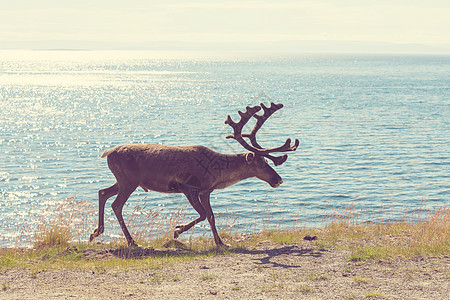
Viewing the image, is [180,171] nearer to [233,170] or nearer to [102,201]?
[233,170]

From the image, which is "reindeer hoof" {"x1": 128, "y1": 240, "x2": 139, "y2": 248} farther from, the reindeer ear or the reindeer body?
the reindeer ear

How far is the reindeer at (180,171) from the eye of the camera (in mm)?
11422

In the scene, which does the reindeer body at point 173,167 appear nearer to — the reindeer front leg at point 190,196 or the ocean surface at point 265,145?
the reindeer front leg at point 190,196

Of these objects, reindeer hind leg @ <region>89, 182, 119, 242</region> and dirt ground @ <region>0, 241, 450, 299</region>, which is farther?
reindeer hind leg @ <region>89, 182, 119, 242</region>

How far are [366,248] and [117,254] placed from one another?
4.91 meters

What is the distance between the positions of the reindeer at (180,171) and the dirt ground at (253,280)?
70.4 inches

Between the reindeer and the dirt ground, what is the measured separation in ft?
5.87

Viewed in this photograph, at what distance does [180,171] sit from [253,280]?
3569mm

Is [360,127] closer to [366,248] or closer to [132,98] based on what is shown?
[366,248]

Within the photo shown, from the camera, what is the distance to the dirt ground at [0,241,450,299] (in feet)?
26.1

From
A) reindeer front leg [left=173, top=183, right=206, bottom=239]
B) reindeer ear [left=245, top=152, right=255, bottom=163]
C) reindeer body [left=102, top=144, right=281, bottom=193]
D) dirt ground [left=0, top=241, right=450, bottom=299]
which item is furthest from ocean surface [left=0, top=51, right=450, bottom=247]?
dirt ground [left=0, top=241, right=450, bottom=299]

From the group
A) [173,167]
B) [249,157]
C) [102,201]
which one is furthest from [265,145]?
[173,167]

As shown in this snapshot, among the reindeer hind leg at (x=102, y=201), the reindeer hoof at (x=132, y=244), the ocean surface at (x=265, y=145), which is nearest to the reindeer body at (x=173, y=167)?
the reindeer hind leg at (x=102, y=201)

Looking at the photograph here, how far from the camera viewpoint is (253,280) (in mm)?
8703
